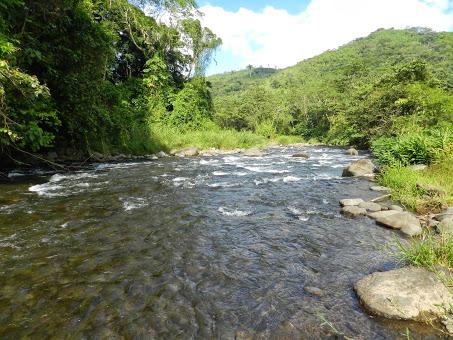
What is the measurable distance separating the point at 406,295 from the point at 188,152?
20177 millimetres

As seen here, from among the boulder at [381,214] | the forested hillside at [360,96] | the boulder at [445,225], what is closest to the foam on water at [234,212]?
the boulder at [381,214]

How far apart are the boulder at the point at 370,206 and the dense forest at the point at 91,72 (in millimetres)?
8687

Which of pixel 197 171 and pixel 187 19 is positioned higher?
pixel 187 19

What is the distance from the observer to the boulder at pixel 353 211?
26.6 ft

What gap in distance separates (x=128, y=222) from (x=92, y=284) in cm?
284

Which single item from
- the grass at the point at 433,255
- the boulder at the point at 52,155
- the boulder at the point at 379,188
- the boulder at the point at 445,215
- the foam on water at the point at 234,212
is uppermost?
the boulder at the point at 52,155

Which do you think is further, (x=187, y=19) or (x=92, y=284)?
(x=187, y=19)

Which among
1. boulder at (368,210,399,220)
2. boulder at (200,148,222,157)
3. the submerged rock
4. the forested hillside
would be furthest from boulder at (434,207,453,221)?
boulder at (200,148,222,157)

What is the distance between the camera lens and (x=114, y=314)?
4.02 m

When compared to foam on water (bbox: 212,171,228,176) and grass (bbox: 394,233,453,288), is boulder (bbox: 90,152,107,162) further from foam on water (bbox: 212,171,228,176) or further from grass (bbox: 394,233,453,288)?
grass (bbox: 394,233,453,288)

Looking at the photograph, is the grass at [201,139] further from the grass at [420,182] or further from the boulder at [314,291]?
the boulder at [314,291]

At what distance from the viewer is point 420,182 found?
9430mm

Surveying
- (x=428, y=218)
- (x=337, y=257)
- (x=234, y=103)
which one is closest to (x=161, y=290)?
(x=337, y=257)

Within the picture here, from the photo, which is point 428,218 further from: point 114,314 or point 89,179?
point 89,179
